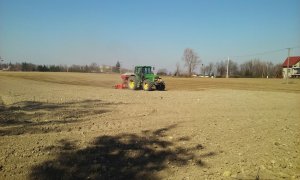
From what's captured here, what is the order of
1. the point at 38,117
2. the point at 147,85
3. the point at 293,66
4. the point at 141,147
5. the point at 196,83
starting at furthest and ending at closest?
the point at 293,66 < the point at 196,83 < the point at 147,85 < the point at 38,117 < the point at 141,147

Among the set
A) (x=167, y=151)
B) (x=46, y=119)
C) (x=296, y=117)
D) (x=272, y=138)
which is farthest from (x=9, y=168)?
(x=296, y=117)

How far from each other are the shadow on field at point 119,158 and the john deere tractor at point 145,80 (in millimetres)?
18969

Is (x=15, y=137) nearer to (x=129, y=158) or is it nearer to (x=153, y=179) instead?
(x=129, y=158)

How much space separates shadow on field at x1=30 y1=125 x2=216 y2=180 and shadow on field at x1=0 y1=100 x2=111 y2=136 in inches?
70.9

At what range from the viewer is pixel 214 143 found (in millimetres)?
8172

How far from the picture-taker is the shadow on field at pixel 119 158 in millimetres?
5984

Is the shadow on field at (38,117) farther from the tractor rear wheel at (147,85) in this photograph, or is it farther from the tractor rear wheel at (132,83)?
the tractor rear wheel at (132,83)

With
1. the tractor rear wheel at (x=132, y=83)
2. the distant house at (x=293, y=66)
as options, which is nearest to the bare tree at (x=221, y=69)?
the distant house at (x=293, y=66)

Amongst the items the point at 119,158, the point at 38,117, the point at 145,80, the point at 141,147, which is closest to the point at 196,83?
the point at 145,80

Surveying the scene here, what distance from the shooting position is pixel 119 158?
22.4ft

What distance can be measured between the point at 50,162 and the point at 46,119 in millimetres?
4195

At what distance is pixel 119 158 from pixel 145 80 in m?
21.0

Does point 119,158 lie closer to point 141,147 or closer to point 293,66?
point 141,147

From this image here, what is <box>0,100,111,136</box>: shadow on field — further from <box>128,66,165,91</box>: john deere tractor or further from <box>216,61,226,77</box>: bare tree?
<box>216,61,226,77</box>: bare tree
